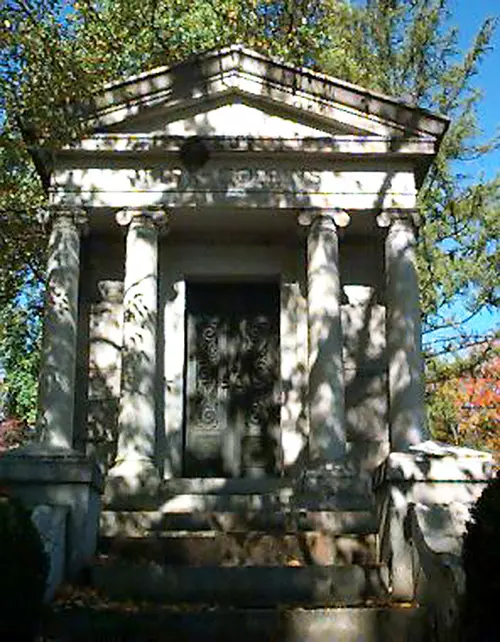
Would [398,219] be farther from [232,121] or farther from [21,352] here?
[21,352]

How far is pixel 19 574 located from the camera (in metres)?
5.66

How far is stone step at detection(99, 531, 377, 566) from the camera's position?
8250mm

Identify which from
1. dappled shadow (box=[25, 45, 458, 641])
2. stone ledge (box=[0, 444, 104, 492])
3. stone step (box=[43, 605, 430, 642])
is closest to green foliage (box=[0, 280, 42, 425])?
dappled shadow (box=[25, 45, 458, 641])

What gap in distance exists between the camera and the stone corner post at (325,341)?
10320 millimetres

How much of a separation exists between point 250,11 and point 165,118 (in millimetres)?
8456

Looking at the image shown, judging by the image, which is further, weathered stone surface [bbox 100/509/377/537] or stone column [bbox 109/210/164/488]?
stone column [bbox 109/210/164/488]

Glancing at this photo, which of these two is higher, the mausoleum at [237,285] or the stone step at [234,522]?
the mausoleum at [237,285]

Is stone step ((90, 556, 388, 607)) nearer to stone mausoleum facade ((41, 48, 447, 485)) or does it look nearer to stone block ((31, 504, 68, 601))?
stone block ((31, 504, 68, 601))

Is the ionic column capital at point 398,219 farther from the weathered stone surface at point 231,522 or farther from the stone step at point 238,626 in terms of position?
the stone step at point 238,626

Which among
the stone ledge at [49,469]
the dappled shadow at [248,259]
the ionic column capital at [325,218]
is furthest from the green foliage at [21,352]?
the stone ledge at [49,469]

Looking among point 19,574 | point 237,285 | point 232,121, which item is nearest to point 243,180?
point 232,121

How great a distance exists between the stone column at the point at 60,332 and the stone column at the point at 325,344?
2.80 metres

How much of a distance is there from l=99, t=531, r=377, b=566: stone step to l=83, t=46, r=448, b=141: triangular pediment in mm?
5162

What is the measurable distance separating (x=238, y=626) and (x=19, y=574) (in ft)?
5.24
